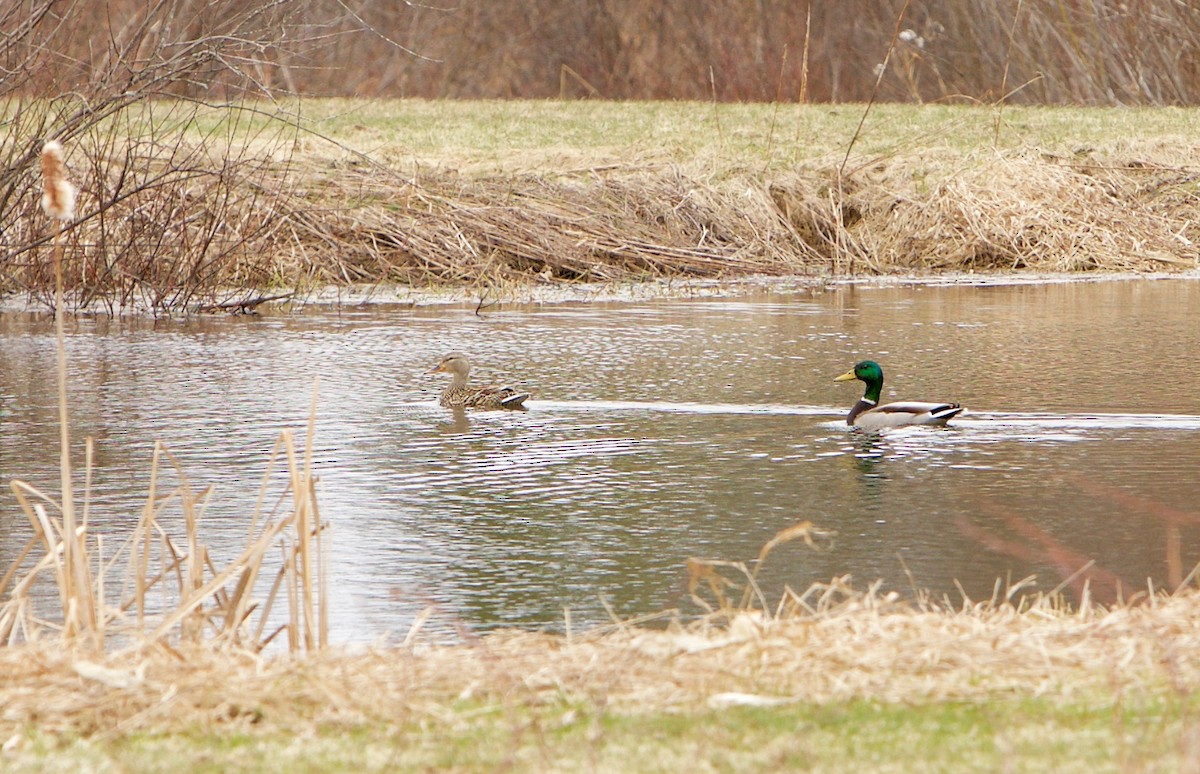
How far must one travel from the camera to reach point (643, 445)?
10289mm

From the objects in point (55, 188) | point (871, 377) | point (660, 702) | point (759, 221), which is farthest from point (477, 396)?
point (759, 221)

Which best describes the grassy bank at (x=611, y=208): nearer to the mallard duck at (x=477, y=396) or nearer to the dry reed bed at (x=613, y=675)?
the mallard duck at (x=477, y=396)

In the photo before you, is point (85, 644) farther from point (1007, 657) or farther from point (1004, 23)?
point (1004, 23)

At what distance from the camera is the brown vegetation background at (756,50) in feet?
111

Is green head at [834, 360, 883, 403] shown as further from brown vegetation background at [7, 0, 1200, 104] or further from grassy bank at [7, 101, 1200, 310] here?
brown vegetation background at [7, 0, 1200, 104]

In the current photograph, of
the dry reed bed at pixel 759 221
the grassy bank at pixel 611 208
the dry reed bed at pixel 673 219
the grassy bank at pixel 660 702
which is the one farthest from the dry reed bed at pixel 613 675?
the dry reed bed at pixel 759 221

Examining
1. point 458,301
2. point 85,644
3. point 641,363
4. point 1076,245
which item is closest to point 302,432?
point 641,363

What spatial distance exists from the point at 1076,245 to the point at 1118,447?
39.5 ft

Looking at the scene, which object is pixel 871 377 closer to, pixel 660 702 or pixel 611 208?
pixel 660 702

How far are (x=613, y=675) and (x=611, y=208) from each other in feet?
55.2

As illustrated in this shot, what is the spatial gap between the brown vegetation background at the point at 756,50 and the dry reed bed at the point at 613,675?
2847 cm

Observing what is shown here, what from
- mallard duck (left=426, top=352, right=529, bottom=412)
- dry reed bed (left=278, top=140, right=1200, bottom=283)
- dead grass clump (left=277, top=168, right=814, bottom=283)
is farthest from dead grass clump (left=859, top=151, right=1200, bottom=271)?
mallard duck (left=426, top=352, right=529, bottom=412)

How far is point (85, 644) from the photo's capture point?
5316 mm

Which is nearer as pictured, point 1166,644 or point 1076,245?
point 1166,644
